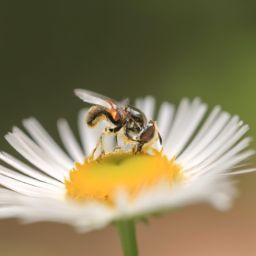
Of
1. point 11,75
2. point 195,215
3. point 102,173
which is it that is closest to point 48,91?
point 11,75

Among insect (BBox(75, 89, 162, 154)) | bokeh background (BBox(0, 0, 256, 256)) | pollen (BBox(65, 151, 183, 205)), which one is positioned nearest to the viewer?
pollen (BBox(65, 151, 183, 205))

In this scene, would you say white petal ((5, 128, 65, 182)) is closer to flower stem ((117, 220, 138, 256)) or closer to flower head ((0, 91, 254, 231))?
flower head ((0, 91, 254, 231))

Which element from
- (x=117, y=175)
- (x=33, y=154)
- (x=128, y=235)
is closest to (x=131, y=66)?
(x=33, y=154)

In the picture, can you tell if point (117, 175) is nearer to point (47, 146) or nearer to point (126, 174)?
point (126, 174)

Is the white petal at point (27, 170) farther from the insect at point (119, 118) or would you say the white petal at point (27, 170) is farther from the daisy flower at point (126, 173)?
the insect at point (119, 118)

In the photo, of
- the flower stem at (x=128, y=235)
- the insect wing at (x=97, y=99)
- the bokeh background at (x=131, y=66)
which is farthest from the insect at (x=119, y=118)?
the bokeh background at (x=131, y=66)

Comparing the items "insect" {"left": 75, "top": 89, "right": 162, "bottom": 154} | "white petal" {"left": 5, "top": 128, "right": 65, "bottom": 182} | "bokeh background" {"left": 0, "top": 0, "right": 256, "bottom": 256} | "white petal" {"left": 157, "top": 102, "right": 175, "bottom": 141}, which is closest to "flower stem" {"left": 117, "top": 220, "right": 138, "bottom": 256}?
"insect" {"left": 75, "top": 89, "right": 162, "bottom": 154}

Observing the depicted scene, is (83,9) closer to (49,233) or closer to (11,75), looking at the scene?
(11,75)
